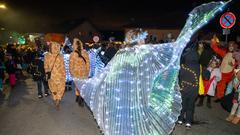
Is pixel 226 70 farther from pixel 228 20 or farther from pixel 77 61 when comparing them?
pixel 77 61

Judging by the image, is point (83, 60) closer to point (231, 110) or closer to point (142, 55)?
point (142, 55)

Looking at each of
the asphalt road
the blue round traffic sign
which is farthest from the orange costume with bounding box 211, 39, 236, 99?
the blue round traffic sign

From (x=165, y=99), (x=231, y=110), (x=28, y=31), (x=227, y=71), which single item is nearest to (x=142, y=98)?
(x=165, y=99)

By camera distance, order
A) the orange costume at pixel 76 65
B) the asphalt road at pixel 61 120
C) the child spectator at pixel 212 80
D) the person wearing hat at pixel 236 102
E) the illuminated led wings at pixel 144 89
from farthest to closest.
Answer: the child spectator at pixel 212 80, the orange costume at pixel 76 65, the person wearing hat at pixel 236 102, the asphalt road at pixel 61 120, the illuminated led wings at pixel 144 89

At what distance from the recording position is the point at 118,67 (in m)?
4.85

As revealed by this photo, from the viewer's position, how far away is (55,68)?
790 centimetres

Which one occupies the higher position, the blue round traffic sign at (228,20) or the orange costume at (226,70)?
the blue round traffic sign at (228,20)

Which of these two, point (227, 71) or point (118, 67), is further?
point (227, 71)

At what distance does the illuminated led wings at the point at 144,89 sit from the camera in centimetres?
461

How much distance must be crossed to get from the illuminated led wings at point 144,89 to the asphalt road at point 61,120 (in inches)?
56.1

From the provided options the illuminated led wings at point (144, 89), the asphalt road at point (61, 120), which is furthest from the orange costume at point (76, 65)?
the illuminated led wings at point (144, 89)

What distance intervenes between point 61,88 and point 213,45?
5.53m

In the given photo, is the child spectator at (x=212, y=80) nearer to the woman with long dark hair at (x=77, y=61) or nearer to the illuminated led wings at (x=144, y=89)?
the illuminated led wings at (x=144, y=89)

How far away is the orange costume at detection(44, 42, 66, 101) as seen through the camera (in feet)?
26.0
